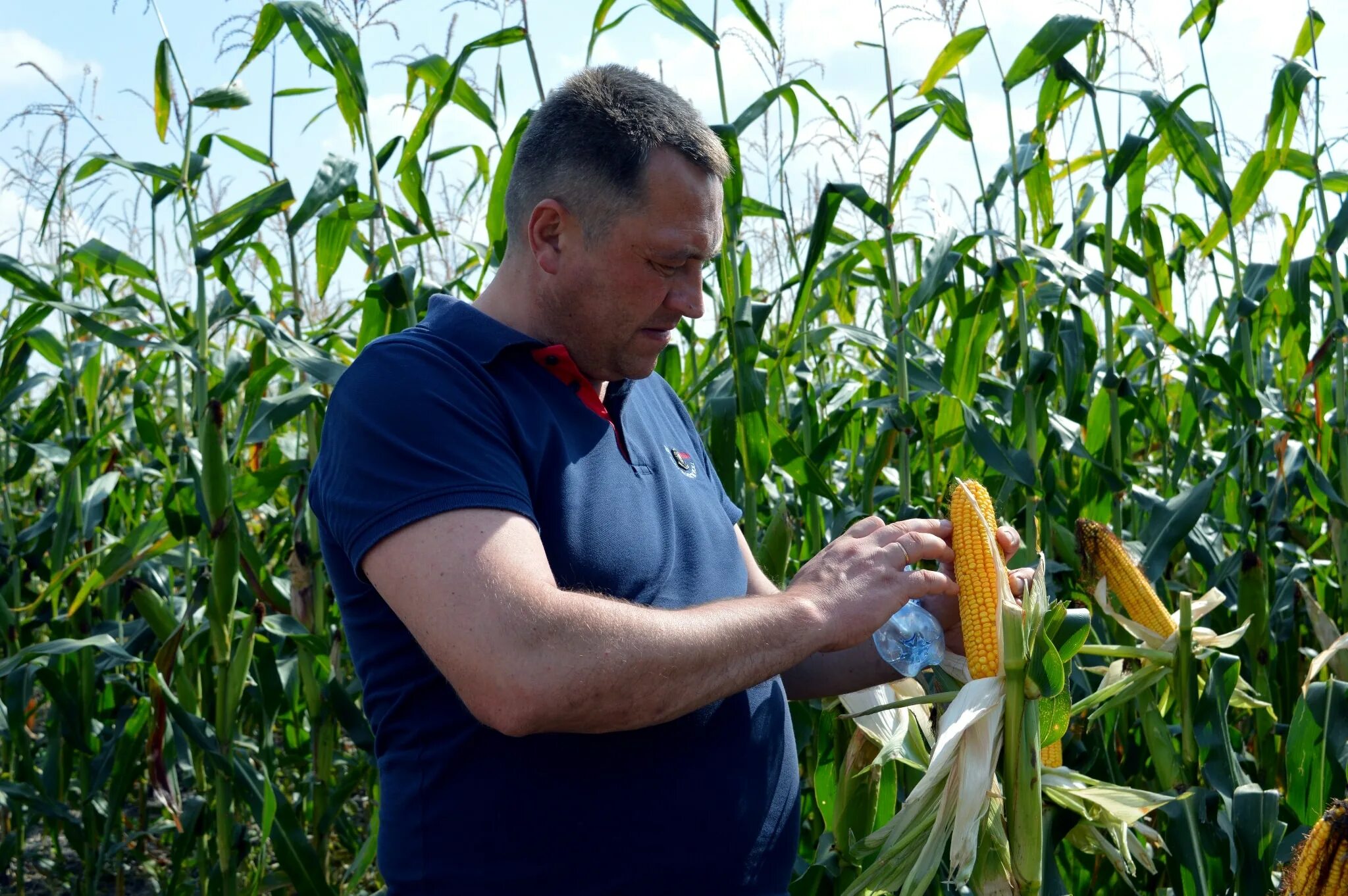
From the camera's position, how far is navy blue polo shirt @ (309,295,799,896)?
6.08 feet

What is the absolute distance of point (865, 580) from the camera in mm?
1965

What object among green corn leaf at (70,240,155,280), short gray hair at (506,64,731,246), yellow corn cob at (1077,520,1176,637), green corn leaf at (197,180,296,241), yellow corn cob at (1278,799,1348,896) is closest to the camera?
yellow corn cob at (1278,799,1348,896)

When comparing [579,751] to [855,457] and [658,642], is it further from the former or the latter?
[855,457]

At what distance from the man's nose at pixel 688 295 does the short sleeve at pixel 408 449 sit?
1.41 ft

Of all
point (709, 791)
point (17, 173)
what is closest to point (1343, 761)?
point (709, 791)

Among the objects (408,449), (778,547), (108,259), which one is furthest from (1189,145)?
(108,259)

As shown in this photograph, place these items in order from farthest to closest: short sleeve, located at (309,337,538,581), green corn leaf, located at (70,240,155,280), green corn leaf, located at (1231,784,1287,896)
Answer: green corn leaf, located at (70,240,155,280), green corn leaf, located at (1231,784,1287,896), short sleeve, located at (309,337,538,581)

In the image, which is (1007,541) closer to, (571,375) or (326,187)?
(571,375)

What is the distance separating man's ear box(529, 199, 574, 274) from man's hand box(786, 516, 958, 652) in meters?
0.75

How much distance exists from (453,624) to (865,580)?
0.70 m

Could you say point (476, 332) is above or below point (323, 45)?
below

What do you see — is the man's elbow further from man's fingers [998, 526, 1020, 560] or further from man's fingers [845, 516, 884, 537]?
man's fingers [998, 526, 1020, 560]

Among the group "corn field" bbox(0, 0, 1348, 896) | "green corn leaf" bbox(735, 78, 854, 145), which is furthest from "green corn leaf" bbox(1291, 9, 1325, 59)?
"green corn leaf" bbox(735, 78, 854, 145)

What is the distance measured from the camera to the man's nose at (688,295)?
224cm
